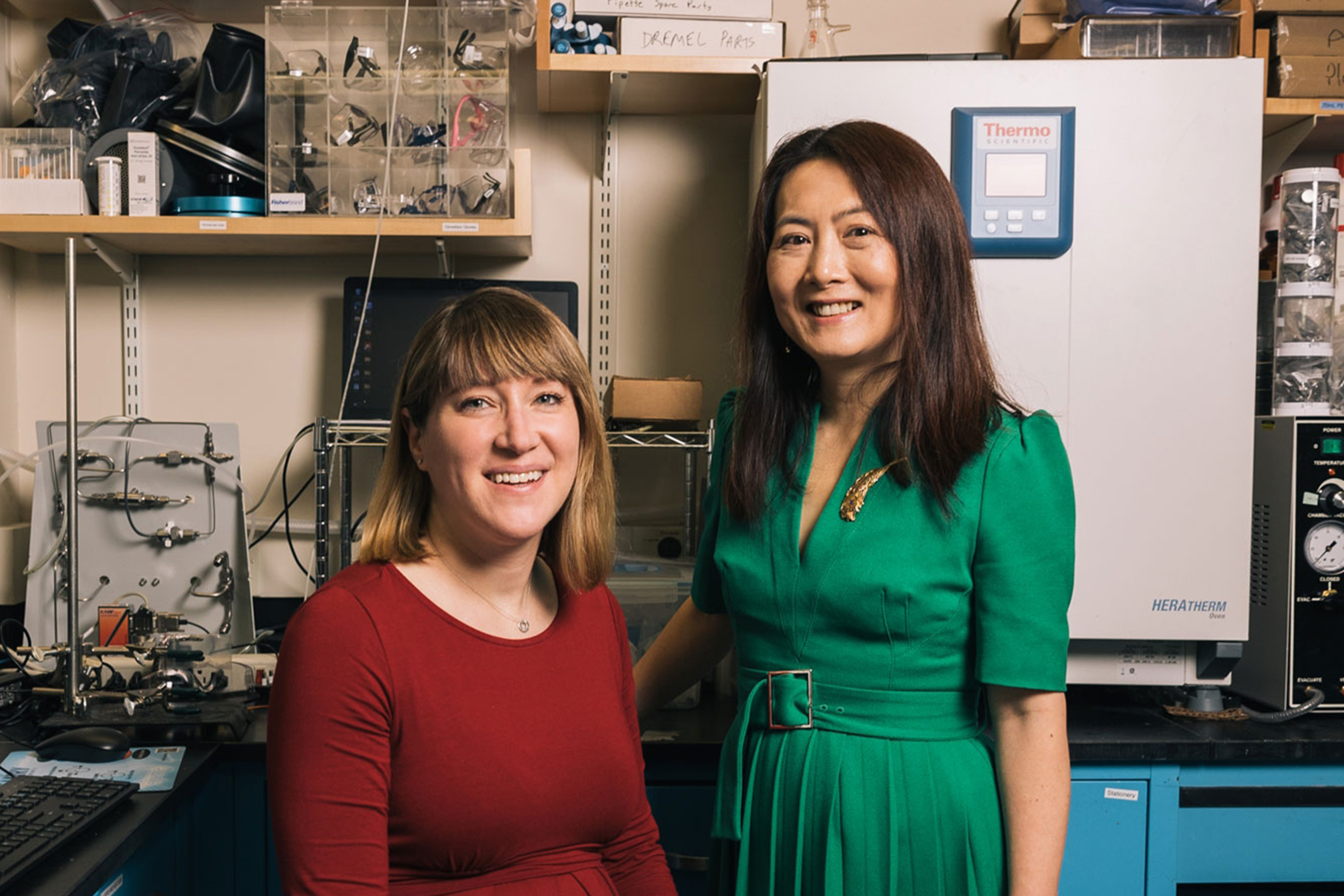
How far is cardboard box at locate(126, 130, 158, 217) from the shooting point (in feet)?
5.90

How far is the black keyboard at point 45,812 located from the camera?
1022 mm

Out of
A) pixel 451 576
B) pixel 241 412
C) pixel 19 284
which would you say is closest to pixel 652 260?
pixel 241 412

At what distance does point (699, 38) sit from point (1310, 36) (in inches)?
43.6

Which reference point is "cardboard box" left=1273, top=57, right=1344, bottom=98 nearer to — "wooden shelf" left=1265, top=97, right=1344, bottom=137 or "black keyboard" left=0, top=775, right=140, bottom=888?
"wooden shelf" left=1265, top=97, right=1344, bottom=137

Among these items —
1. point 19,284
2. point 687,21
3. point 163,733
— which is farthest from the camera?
point 19,284

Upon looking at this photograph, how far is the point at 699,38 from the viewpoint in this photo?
179cm

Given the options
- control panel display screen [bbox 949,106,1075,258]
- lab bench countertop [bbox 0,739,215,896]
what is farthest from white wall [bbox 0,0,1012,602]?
lab bench countertop [bbox 0,739,215,896]

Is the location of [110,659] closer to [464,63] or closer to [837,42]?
[464,63]

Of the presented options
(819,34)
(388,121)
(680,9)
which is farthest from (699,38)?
(388,121)

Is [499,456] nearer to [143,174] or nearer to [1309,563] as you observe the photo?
[143,174]

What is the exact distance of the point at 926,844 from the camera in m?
1.07

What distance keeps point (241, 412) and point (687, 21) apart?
125 cm

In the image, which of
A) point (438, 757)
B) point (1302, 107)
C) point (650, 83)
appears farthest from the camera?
point (650, 83)

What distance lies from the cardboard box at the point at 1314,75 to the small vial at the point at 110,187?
2150 millimetres
